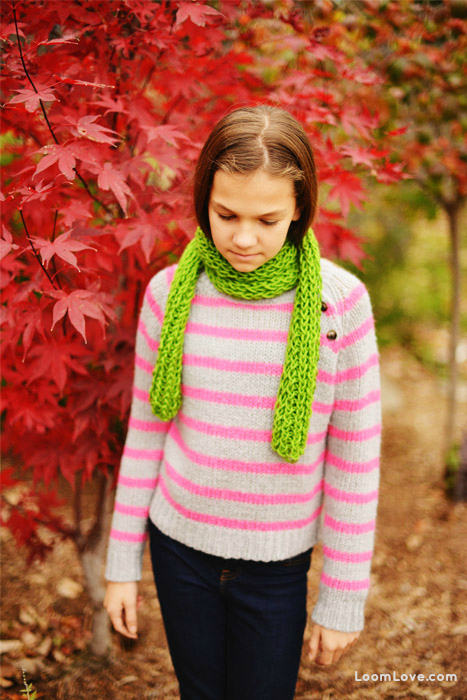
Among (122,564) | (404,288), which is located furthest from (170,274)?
(404,288)

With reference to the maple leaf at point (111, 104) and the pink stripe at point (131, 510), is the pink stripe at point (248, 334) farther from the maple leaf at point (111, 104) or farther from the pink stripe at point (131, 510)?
the maple leaf at point (111, 104)

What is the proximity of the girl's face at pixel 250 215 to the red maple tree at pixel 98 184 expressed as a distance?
361 mm

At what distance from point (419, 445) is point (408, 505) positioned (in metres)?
0.78

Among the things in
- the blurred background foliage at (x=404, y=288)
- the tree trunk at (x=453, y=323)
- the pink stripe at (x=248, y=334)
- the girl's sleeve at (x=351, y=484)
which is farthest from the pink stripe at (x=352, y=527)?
the blurred background foliage at (x=404, y=288)

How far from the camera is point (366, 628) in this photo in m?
2.68

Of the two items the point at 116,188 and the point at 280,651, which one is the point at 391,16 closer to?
the point at 116,188

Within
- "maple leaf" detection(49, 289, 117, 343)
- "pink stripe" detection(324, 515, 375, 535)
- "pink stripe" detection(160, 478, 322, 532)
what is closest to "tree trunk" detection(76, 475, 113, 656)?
"pink stripe" detection(160, 478, 322, 532)

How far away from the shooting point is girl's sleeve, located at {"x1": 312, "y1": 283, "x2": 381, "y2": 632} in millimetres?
1424

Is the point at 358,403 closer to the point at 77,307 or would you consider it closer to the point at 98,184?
the point at 77,307

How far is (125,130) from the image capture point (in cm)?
194

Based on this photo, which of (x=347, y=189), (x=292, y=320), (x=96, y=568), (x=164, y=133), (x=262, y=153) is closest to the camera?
(x=262, y=153)

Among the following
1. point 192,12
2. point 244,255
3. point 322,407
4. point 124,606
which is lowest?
point 124,606

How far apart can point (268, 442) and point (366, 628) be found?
1705mm

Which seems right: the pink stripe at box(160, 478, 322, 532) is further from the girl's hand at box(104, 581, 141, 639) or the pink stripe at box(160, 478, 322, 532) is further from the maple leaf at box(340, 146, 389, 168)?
the maple leaf at box(340, 146, 389, 168)
